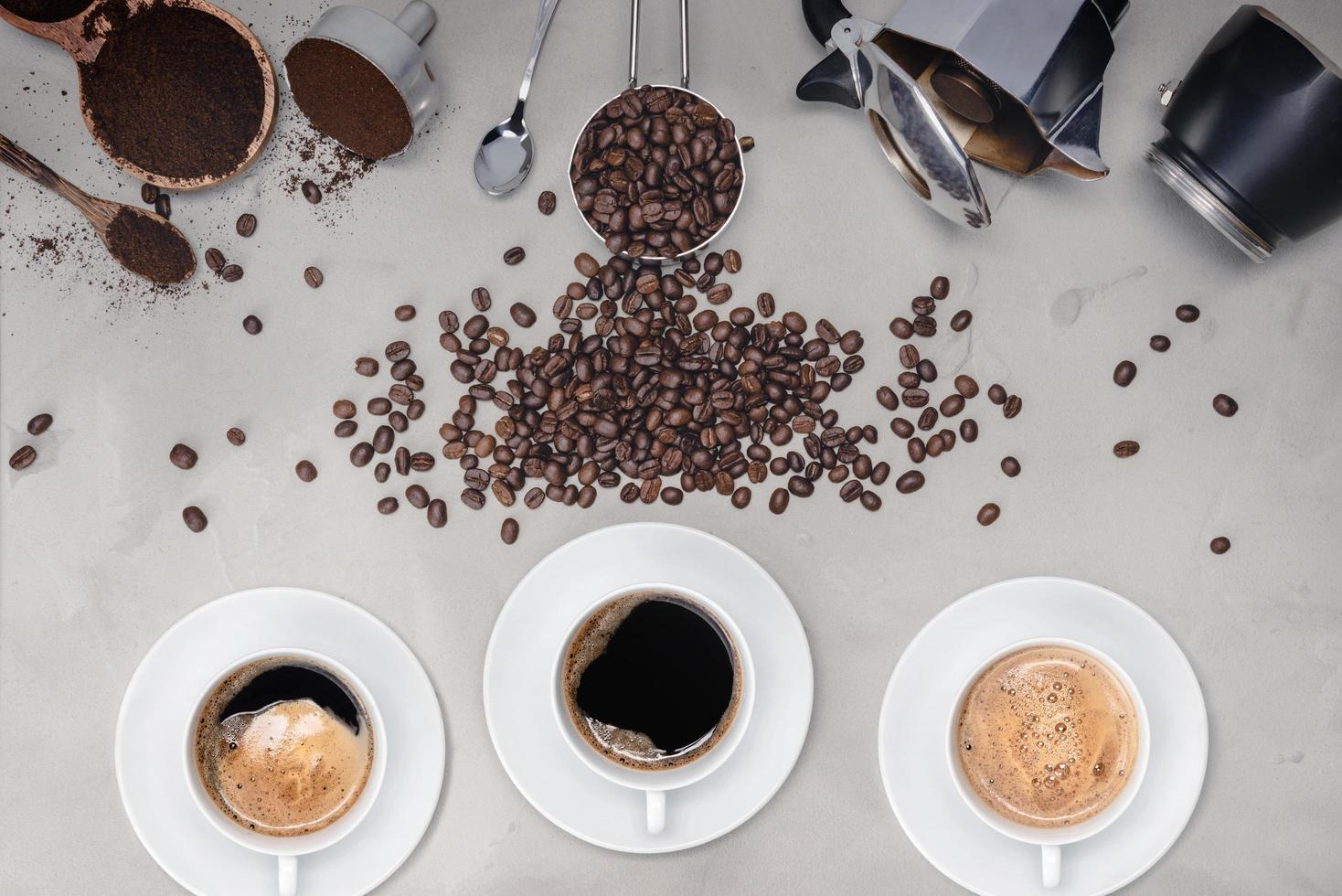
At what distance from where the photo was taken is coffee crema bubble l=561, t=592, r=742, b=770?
43.0 inches

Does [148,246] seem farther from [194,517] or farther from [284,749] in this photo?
[284,749]

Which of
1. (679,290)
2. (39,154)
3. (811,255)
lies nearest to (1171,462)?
(811,255)

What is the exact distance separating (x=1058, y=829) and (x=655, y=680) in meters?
0.50

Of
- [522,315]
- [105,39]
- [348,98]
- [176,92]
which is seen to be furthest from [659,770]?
[105,39]

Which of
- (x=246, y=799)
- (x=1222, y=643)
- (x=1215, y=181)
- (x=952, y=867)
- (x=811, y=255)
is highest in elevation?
A: (x=1215, y=181)

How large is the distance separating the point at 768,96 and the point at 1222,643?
93 cm

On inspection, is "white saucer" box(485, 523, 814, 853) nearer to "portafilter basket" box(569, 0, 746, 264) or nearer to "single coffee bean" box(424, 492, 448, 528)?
"single coffee bean" box(424, 492, 448, 528)

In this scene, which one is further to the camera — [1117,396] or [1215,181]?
[1117,396]

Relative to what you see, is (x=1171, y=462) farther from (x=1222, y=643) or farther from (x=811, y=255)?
(x=811, y=255)

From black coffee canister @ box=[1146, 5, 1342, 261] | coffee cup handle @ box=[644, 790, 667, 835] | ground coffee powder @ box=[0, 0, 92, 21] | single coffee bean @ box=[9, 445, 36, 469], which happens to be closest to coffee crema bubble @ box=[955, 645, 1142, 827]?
Result: coffee cup handle @ box=[644, 790, 667, 835]

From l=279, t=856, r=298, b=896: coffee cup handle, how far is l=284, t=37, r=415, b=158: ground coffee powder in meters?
0.87

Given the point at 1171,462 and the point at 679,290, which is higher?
the point at 1171,462

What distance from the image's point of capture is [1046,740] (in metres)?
1.11

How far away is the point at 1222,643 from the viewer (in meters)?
1.19
